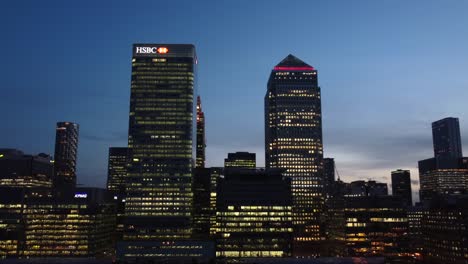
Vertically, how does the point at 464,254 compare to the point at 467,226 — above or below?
below

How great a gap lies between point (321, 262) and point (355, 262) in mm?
12624

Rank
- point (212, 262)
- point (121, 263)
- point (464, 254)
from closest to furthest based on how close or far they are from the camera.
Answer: point (121, 263) → point (212, 262) → point (464, 254)

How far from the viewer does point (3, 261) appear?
150 m

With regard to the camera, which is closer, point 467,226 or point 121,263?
point 121,263

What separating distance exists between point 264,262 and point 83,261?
210ft

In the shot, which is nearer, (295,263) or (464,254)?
(295,263)

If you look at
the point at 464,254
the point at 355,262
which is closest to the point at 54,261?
the point at 355,262

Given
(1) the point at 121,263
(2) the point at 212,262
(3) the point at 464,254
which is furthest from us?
(3) the point at 464,254

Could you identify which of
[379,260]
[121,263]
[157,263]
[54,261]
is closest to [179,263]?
[157,263]

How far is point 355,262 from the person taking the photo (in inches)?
5955

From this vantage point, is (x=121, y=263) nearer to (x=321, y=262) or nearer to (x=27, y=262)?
(x=27, y=262)

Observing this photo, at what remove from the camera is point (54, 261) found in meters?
156

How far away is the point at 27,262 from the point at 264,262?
8225cm

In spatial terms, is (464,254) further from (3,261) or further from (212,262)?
(3,261)
